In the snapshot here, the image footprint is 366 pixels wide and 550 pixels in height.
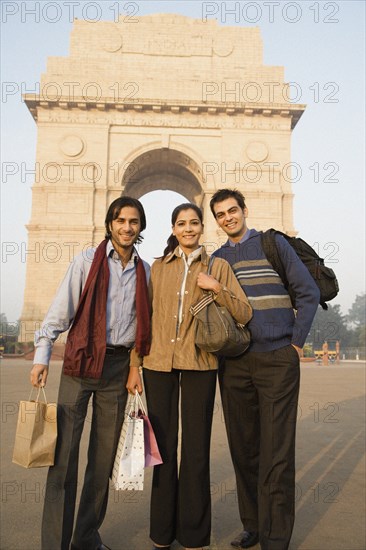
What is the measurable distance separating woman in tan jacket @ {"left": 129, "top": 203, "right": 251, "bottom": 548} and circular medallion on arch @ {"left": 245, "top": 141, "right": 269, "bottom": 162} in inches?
733

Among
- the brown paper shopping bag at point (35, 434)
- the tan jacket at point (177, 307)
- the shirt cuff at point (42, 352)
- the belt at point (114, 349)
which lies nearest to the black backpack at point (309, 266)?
the tan jacket at point (177, 307)

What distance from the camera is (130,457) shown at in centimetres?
282

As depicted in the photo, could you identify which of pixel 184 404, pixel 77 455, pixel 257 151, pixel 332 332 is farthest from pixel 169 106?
pixel 77 455

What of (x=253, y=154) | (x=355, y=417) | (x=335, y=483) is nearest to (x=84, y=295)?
(x=335, y=483)

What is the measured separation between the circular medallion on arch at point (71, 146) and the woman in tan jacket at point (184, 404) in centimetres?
1858

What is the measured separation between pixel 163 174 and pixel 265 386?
22.2m

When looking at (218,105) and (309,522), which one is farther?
(218,105)

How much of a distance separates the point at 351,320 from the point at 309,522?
128062 millimetres

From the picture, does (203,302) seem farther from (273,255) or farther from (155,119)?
(155,119)

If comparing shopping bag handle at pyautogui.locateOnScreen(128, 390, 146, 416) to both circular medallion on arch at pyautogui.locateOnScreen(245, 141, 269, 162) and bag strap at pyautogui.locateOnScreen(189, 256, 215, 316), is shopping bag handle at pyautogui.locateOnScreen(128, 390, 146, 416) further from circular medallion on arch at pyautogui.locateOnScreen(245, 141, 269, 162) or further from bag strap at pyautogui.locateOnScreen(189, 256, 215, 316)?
circular medallion on arch at pyautogui.locateOnScreen(245, 141, 269, 162)

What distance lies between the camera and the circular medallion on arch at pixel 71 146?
20.4 meters

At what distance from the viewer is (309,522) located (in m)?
3.37

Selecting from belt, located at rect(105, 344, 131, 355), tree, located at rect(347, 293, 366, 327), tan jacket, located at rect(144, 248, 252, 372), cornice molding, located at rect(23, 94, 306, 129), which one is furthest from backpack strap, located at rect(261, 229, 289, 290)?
tree, located at rect(347, 293, 366, 327)

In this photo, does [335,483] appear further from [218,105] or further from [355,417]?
[218,105]
